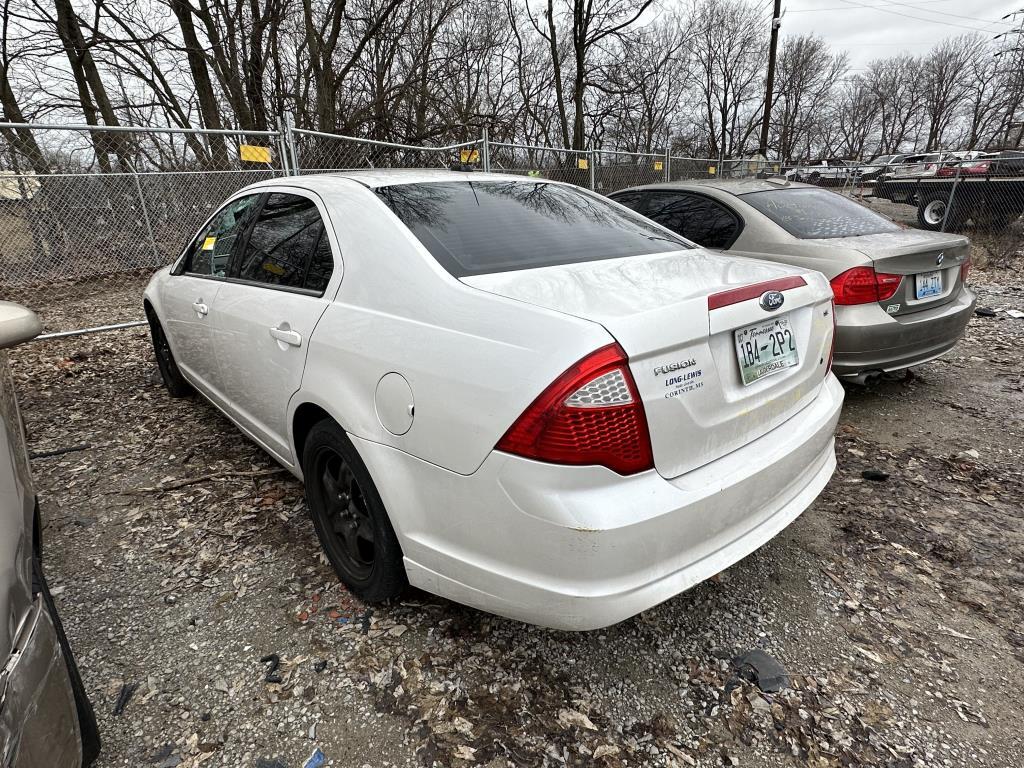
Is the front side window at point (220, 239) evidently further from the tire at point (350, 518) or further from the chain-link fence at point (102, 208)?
the chain-link fence at point (102, 208)

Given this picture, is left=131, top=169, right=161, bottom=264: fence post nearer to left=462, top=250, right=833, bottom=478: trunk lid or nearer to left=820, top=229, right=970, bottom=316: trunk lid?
left=462, top=250, right=833, bottom=478: trunk lid

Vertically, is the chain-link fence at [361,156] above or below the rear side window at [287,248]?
above

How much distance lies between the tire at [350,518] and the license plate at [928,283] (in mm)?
3641

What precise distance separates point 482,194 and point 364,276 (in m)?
0.77

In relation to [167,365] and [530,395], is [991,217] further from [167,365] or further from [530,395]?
[167,365]

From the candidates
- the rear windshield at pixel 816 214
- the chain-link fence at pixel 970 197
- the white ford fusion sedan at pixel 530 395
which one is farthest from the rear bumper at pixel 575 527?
the chain-link fence at pixel 970 197

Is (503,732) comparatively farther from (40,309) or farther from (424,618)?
(40,309)

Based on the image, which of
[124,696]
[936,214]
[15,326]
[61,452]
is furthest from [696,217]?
[936,214]

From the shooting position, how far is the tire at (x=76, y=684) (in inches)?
56.8

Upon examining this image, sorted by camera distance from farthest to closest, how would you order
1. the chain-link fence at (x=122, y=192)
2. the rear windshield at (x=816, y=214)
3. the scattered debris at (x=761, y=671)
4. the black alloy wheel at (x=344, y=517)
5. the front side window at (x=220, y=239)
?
1. the chain-link fence at (x=122, y=192)
2. the rear windshield at (x=816, y=214)
3. the front side window at (x=220, y=239)
4. the black alloy wheel at (x=344, y=517)
5. the scattered debris at (x=761, y=671)

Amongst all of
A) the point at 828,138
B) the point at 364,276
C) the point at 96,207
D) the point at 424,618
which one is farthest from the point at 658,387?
the point at 828,138

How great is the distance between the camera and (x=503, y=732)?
1.75 metres

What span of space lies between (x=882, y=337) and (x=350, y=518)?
11.0ft

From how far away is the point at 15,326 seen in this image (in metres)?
1.58
